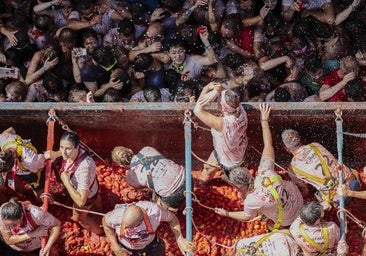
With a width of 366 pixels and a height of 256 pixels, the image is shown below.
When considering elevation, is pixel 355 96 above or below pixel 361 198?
above

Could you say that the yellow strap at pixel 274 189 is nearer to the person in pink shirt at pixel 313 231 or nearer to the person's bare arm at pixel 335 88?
the person in pink shirt at pixel 313 231

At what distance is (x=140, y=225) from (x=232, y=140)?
1.61 m

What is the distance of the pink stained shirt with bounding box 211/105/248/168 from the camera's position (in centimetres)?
1056

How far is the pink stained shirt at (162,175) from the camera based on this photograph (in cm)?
1076

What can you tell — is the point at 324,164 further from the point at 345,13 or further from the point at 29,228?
the point at 29,228

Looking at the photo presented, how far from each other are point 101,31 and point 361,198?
4.49 m

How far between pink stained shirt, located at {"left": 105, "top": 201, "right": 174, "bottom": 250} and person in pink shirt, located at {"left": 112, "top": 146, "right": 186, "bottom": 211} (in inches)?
19.2

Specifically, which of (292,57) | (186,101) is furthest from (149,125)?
(292,57)

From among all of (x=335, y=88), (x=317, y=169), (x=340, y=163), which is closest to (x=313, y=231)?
(x=317, y=169)

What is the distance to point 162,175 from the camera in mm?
10750

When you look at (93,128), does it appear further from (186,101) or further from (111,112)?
(186,101)

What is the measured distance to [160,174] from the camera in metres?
10.8

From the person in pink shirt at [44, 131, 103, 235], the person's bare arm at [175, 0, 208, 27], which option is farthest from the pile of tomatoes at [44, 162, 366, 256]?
the person's bare arm at [175, 0, 208, 27]

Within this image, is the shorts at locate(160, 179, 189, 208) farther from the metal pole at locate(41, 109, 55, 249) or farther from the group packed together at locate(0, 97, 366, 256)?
the metal pole at locate(41, 109, 55, 249)
